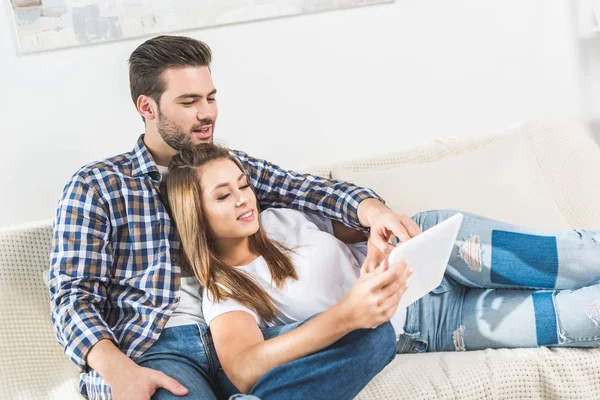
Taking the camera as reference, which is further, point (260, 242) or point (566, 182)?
point (566, 182)

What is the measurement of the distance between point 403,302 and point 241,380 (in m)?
0.33

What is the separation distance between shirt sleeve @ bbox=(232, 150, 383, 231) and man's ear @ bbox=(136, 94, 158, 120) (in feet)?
0.71

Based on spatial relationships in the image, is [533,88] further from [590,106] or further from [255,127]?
[255,127]

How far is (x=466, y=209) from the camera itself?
2.04 m

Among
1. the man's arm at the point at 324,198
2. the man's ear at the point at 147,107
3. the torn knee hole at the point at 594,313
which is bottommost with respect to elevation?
the torn knee hole at the point at 594,313

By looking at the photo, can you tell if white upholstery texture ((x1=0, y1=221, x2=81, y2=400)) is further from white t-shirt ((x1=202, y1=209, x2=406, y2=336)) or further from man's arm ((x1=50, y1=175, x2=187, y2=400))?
white t-shirt ((x1=202, y1=209, x2=406, y2=336))

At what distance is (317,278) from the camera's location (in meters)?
1.68

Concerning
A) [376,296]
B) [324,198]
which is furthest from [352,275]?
[376,296]

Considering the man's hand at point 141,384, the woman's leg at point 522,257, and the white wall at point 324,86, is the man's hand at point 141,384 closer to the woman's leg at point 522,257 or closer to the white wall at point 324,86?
the woman's leg at point 522,257

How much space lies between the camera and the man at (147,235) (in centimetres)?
155

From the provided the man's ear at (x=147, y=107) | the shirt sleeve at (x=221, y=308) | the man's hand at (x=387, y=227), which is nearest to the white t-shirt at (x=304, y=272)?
the shirt sleeve at (x=221, y=308)

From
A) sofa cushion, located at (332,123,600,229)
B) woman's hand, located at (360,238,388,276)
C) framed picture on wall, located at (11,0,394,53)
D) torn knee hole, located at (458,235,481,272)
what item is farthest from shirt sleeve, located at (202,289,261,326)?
framed picture on wall, located at (11,0,394,53)

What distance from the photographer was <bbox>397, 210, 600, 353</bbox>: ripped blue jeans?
5.39 ft

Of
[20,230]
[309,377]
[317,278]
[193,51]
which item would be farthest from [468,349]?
[20,230]
